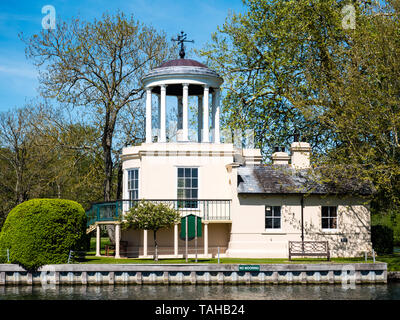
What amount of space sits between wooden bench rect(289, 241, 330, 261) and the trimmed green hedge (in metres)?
10.5

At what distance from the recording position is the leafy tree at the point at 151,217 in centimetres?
3127

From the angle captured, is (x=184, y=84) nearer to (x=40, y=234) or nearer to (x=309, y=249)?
(x=309, y=249)

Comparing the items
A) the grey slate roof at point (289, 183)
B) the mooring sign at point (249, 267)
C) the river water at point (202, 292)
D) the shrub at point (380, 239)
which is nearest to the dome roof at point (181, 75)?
the grey slate roof at point (289, 183)

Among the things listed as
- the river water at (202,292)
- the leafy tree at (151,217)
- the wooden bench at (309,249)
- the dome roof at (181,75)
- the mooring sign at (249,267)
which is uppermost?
the dome roof at (181,75)

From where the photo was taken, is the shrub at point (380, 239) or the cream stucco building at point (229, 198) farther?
the shrub at point (380, 239)

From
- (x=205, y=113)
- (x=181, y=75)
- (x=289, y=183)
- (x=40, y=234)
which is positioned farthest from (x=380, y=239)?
(x=40, y=234)

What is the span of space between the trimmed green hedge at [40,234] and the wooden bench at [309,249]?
34.6ft

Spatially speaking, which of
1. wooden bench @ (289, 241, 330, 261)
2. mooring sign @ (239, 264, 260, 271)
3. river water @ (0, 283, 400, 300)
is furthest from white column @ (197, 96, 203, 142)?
river water @ (0, 283, 400, 300)

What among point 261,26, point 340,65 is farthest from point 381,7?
point 261,26

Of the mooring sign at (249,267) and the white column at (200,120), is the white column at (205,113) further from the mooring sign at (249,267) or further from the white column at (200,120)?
the mooring sign at (249,267)

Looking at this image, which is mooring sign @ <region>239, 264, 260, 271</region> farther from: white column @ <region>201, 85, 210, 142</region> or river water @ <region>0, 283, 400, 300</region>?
white column @ <region>201, 85, 210, 142</region>

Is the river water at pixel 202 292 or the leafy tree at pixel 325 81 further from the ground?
the leafy tree at pixel 325 81
